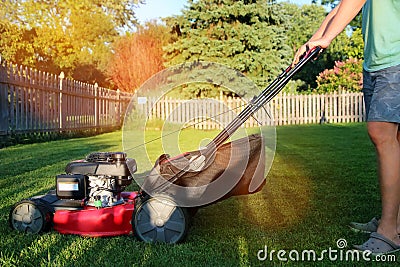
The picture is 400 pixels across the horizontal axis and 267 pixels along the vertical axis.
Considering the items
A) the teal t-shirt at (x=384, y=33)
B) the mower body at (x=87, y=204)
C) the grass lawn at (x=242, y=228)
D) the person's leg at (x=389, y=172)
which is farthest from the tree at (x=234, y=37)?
the person's leg at (x=389, y=172)

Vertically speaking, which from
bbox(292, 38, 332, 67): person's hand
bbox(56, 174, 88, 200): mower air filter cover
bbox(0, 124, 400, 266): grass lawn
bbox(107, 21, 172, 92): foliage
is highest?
bbox(107, 21, 172, 92): foliage

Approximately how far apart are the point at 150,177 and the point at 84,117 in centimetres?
1248

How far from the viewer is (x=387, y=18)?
2.60 m

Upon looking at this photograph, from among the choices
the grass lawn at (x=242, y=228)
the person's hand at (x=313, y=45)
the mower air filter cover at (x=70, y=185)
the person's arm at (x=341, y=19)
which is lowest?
the grass lawn at (x=242, y=228)

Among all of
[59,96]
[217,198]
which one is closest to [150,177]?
[217,198]

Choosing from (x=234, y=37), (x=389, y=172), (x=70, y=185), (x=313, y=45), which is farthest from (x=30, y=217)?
(x=234, y=37)

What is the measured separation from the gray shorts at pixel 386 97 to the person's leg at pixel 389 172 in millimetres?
52

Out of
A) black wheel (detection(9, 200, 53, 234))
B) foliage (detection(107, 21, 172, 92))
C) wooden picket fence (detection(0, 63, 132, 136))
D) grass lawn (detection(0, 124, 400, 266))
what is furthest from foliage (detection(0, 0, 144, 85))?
black wheel (detection(9, 200, 53, 234))

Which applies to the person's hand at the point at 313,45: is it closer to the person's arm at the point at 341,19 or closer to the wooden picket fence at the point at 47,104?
the person's arm at the point at 341,19

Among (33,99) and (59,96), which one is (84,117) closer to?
(59,96)

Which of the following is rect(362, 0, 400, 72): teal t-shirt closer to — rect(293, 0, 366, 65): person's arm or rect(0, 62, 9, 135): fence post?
rect(293, 0, 366, 65): person's arm

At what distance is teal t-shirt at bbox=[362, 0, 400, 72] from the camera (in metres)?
2.58

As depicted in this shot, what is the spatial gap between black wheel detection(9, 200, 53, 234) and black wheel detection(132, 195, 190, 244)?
0.62 m

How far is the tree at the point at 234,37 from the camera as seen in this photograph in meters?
21.4
